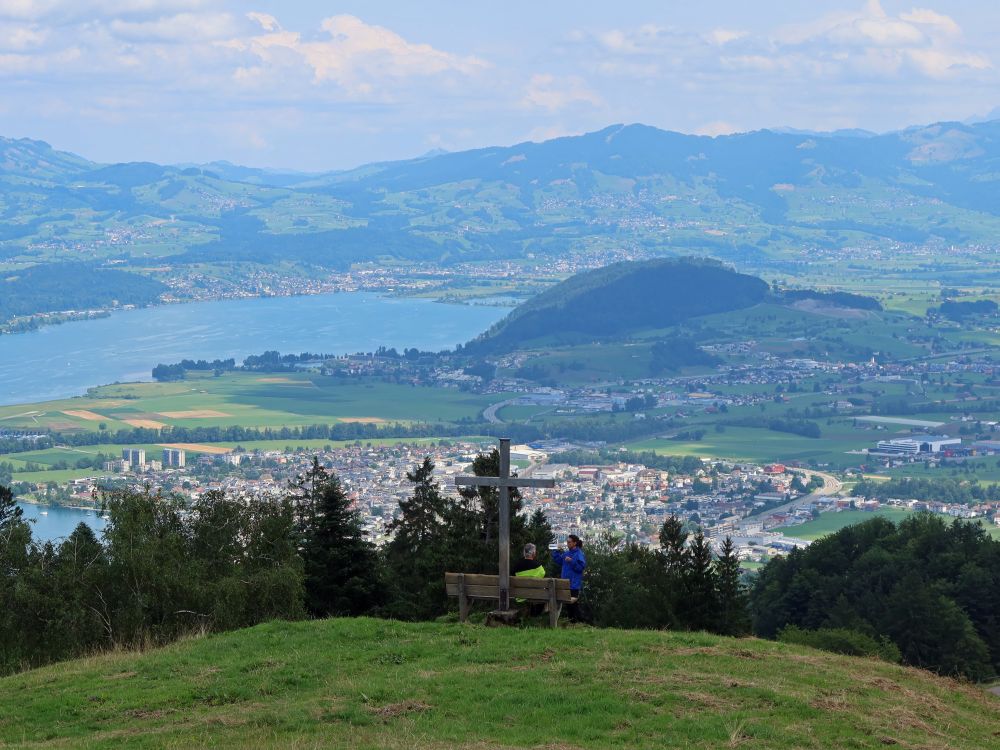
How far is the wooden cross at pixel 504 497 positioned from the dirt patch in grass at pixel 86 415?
282ft

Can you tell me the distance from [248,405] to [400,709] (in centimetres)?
9587

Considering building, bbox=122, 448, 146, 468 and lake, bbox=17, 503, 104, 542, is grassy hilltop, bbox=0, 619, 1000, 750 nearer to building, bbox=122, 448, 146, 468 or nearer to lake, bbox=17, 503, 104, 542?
lake, bbox=17, 503, 104, 542

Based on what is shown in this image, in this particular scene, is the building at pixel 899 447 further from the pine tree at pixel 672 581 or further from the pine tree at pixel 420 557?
the pine tree at pixel 672 581

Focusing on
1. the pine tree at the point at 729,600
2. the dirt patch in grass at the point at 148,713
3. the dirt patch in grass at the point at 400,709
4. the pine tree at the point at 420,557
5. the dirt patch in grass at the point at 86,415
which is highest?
the dirt patch in grass at the point at 400,709

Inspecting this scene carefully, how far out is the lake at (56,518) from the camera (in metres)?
55.8

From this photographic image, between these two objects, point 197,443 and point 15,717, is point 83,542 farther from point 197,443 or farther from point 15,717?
point 197,443

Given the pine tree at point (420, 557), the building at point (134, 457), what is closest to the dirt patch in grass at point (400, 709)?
the pine tree at point (420, 557)

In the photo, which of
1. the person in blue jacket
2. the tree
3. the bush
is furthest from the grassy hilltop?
the bush

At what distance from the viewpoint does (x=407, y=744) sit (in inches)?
404

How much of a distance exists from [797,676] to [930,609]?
19.3 meters

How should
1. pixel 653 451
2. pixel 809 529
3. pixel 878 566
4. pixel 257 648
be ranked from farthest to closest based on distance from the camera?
pixel 653 451
pixel 809 529
pixel 878 566
pixel 257 648

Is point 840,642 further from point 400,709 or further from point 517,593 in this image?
point 400,709

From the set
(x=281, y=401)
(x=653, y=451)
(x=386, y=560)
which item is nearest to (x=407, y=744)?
(x=386, y=560)

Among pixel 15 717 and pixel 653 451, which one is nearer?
pixel 15 717
